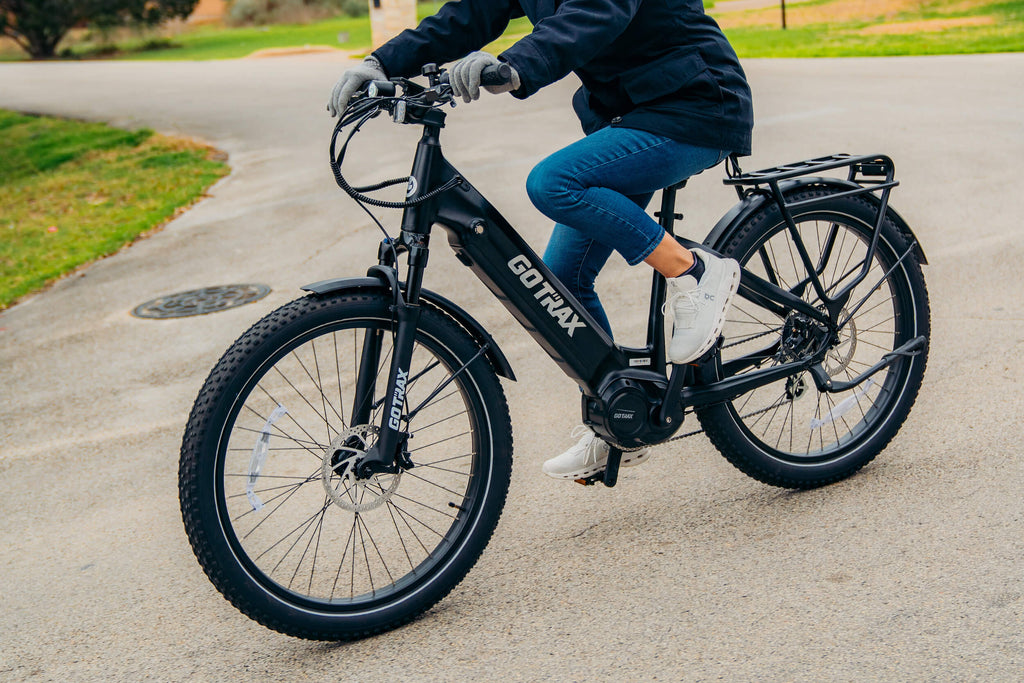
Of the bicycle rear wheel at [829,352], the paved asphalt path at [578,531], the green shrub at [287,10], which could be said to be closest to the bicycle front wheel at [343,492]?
the paved asphalt path at [578,531]

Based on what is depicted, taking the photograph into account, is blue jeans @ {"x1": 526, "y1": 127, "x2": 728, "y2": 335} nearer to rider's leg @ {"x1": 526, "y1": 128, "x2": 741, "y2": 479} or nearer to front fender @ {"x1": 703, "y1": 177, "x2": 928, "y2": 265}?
rider's leg @ {"x1": 526, "y1": 128, "x2": 741, "y2": 479}

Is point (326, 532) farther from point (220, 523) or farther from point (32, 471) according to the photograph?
point (32, 471)

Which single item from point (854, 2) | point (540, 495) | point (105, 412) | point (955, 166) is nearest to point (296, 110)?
point (955, 166)

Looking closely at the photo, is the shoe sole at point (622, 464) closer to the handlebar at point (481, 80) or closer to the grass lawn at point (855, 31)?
the handlebar at point (481, 80)

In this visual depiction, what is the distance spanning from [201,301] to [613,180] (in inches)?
176

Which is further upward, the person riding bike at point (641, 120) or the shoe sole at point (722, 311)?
the person riding bike at point (641, 120)

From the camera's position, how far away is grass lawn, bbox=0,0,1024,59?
18188mm

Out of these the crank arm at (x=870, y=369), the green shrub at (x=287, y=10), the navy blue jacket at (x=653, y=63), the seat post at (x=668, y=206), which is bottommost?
the green shrub at (x=287, y=10)

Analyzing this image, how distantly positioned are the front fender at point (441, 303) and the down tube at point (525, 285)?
12 centimetres

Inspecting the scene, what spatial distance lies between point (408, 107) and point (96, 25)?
167 feet

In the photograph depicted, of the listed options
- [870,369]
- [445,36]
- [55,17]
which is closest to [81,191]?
[445,36]

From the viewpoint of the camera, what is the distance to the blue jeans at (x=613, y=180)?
10.0 feet

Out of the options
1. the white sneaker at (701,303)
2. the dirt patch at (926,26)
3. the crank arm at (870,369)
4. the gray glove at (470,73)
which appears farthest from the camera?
the dirt patch at (926,26)

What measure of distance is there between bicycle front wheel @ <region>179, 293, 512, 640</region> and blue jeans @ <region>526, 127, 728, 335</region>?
18.9 inches
